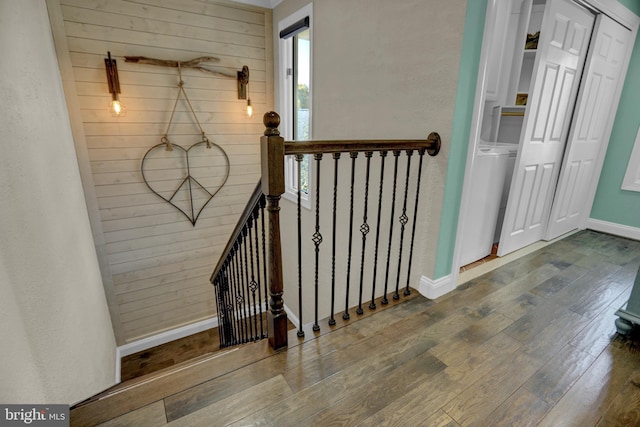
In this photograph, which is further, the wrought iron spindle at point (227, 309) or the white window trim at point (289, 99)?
the white window trim at point (289, 99)

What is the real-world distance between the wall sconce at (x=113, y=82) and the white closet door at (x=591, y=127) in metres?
4.28

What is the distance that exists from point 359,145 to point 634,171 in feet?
11.0

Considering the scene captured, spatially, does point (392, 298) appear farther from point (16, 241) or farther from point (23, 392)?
point (16, 241)

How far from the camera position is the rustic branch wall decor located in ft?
11.0

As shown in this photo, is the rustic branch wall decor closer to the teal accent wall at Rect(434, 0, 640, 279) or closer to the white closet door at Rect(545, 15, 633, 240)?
Answer: the teal accent wall at Rect(434, 0, 640, 279)

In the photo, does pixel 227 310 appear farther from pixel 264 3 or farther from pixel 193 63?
pixel 264 3

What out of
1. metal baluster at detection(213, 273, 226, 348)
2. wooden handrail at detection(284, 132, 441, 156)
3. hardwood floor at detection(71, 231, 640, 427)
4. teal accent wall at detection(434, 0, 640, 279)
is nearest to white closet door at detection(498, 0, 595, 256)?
teal accent wall at detection(434, 0, 640, 279)

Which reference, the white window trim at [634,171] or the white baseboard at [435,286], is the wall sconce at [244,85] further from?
the white window trim at [634,171]

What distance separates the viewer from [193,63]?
329 centimetres

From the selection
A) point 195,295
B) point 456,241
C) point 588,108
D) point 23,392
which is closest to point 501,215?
point 456,241

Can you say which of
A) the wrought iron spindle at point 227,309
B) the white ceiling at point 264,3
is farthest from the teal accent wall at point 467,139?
the white ceiling at point 264,3

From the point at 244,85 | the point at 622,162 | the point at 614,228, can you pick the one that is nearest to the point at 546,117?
the point at 622,162

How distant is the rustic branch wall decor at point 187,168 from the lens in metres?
3.34

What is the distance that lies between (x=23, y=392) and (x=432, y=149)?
2176mm
